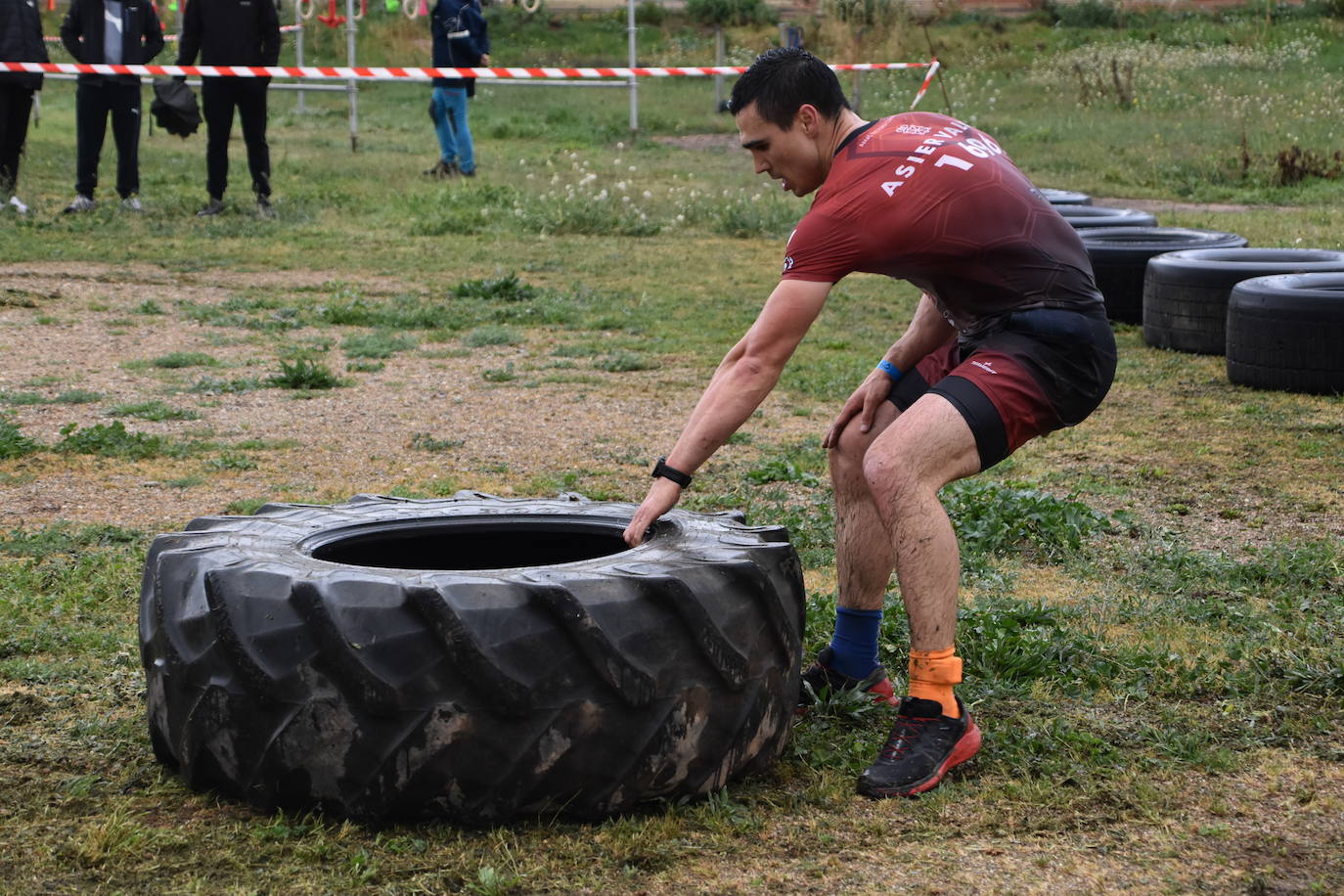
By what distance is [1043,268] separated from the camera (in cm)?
343

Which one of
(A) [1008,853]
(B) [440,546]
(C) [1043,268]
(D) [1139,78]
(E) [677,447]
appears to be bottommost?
(A) [1008,853]

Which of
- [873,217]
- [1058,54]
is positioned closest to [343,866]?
[873,217]

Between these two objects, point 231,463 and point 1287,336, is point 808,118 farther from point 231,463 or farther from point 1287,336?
point 1287,336

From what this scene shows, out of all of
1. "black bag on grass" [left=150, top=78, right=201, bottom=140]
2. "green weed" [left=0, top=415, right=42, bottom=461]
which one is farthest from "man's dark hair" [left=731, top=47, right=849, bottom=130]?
"black bag on grass" [left=150, top=78, right=201, bottom=140]

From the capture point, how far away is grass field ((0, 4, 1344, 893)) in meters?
2.91

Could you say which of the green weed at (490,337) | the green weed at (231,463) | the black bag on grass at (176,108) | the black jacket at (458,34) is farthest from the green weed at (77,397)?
the black jacket at (458,34)

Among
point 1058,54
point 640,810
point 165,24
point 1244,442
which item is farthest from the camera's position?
point 165,24

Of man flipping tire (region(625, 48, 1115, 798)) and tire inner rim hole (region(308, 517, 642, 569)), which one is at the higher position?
man flipping tire (region(625, 48, 1115, 798))

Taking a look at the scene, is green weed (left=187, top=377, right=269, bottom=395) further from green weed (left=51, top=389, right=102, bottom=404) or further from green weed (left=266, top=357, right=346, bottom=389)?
green weed (left=51, top=389, right=102, bottom=404)

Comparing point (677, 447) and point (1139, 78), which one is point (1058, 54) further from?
point (677, 447)

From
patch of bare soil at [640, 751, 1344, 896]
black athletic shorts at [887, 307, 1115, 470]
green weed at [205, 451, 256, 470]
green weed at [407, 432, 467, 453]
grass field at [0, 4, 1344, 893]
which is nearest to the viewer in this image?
patch of bare soil at [640, 751, 1344, 896]

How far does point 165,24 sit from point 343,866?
3345 cm

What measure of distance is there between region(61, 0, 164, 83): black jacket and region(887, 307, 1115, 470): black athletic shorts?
1144 cm

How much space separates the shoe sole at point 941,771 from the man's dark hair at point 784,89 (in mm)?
1420
